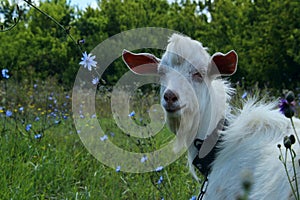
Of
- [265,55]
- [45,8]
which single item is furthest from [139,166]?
[45,8]

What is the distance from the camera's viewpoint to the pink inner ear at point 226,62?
2.81 m

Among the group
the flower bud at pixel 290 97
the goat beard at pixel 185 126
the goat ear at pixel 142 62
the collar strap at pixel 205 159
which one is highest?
the goat ear at pixel 142 62

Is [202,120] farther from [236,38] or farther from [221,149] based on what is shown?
[236,38]

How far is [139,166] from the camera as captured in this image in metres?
4.61

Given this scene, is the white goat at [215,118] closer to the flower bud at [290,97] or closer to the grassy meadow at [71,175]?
the grassy meadow at [71,175]

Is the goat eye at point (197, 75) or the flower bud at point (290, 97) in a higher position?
the goat eye at point (197, 75)

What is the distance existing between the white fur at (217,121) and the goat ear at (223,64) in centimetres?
4

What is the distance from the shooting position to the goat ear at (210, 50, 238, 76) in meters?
2.82

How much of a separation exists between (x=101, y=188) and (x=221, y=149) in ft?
5.02

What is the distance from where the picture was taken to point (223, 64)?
2850 millimetres

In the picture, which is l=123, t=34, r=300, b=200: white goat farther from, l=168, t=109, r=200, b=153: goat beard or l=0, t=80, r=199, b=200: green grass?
l=0, t=80, r=199, b=200: green grass

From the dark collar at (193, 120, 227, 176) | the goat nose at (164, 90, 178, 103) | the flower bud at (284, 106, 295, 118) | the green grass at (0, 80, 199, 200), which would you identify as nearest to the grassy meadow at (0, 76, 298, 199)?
the green grass at (0, 80, 199, 200)

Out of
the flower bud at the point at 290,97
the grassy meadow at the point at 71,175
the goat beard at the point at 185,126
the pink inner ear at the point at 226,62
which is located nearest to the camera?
the flower bud at the point at 290,97

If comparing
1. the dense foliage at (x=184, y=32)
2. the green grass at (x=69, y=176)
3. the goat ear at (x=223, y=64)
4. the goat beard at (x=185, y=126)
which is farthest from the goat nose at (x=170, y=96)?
the dense foliage at (x=184, y=32)
